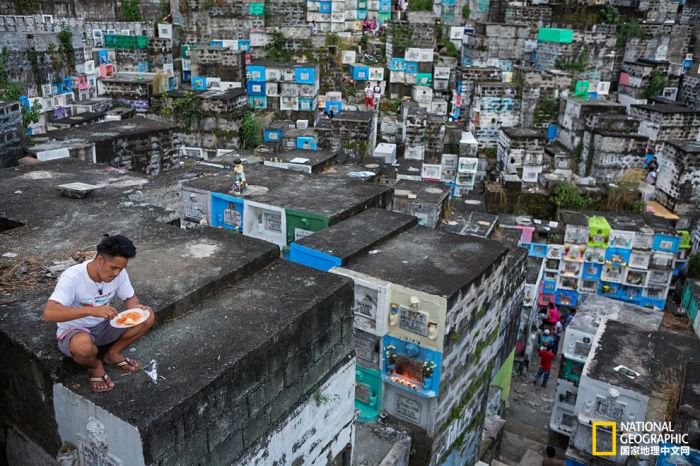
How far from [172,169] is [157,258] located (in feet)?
41.5

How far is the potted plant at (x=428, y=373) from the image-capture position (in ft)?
41.8

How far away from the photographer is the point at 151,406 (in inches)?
232

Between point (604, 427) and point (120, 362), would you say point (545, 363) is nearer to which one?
point (604, 427)

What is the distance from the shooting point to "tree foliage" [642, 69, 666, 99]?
45469mm

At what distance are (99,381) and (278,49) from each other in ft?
148

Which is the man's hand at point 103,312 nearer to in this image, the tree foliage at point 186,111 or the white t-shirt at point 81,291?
the white t-shirt at point 81,291

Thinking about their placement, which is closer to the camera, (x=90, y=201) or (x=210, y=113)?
(x=90, y=201)

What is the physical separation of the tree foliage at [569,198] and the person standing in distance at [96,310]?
29183mm

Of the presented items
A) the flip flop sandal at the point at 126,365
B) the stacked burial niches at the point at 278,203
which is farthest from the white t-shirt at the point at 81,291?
the stacked burial niches at the point at 278,203

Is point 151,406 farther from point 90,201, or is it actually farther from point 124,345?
point 90,201

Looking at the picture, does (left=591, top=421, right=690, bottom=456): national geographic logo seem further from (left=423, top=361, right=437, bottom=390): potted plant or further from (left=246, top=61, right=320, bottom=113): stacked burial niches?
(left=246, top=61, right=320, bottom=113): stacked burial niches

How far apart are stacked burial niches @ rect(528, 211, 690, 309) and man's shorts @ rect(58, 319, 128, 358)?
2383 centimetres

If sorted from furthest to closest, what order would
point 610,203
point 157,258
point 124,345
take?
point 610,203 < point 157,258 < point 124,345

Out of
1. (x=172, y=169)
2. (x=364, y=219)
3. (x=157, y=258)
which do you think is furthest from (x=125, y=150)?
(x=157, y=258)
